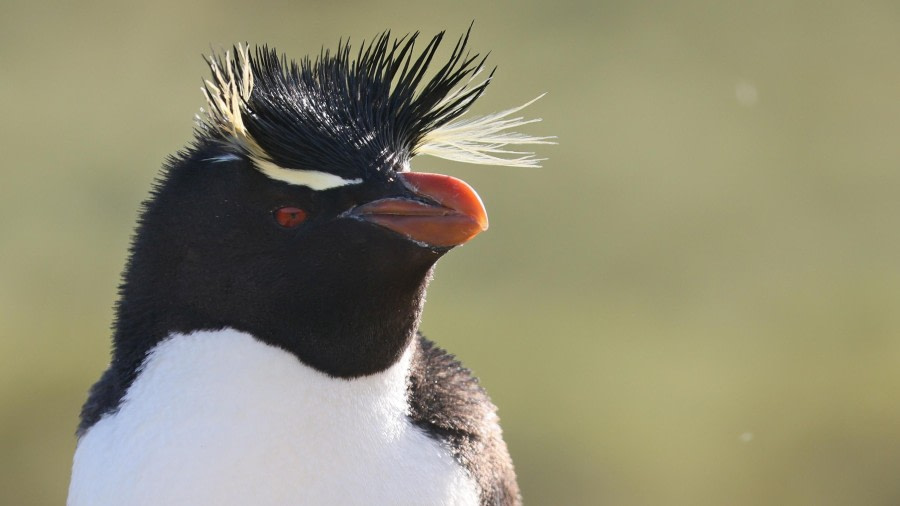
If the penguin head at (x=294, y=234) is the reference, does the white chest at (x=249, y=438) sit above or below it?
below

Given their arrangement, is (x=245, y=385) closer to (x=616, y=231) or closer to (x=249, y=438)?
(x=249, y=438)

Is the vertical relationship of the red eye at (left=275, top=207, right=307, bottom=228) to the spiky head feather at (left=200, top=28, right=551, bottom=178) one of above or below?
below

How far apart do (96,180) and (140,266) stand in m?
4.22

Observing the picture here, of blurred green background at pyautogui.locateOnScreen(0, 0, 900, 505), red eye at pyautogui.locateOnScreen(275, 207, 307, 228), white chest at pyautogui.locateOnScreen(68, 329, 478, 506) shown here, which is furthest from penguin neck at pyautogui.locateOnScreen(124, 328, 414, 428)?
blurred green background at pyautogui.locateOnScreen(0, 0, 900, 505)

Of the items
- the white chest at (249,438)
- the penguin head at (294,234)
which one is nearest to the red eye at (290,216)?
the penguin head at (294,234)

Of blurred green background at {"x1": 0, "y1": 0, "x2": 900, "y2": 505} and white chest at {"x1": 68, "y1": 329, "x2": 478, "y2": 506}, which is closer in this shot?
white chest at {"x1": 68, "y1": 329, "x2": 478, "y2": 506}

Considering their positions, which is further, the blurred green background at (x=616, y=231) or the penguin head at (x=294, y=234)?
the blurred green background at (x=616, y=231)

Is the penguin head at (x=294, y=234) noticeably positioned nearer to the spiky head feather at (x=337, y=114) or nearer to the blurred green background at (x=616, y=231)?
the spiky head feather at (x=337, y=114)

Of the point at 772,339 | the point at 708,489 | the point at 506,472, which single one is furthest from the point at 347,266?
the point at 772,339

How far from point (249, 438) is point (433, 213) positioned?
345mm

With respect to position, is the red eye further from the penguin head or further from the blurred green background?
the blurred green background

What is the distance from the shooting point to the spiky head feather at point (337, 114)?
144cm

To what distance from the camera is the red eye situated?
1437 mm

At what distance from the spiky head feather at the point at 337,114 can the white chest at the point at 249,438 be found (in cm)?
24
